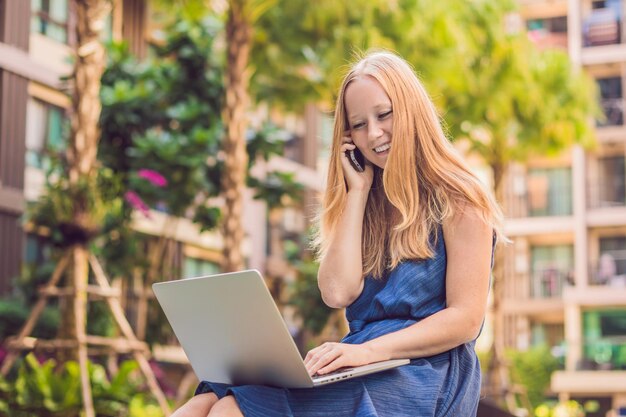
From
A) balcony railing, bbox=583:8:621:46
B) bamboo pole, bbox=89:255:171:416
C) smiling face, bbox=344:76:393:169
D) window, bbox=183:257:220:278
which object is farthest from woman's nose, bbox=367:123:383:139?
balcony railing, bbox=583:8:621:46

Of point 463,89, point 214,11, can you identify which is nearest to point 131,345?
point 214,11

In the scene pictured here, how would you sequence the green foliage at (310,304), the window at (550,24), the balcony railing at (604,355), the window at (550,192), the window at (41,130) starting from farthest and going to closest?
the window at (550,24)
the window at (550,192)
the balcony railing at (604,355)
the green foliage at (310,304)
the window at (41,130)

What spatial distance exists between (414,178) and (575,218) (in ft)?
116

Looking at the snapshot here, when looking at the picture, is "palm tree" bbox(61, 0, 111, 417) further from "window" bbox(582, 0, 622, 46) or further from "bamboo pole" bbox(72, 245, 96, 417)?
"window" bbox(582, 0, 622, 46)

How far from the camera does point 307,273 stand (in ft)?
75.7

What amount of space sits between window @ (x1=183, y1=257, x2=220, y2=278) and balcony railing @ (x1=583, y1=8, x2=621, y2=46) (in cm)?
1564

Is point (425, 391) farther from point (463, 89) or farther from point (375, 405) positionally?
point (463, 89)

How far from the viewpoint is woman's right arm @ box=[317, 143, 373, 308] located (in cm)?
341

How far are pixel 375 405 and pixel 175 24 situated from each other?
1580 centimetres

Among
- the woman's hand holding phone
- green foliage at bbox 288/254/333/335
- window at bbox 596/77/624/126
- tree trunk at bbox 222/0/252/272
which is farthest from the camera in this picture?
window at bbox 596/77/624/126

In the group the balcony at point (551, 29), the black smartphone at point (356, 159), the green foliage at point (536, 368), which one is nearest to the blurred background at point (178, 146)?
the green foliage at point (536, 368)

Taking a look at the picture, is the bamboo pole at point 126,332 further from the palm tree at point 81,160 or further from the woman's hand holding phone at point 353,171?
the woman's hand holding phone at point 353,171

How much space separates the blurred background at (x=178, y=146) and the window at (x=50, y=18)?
0.14 ft

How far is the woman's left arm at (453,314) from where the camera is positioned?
3100 millimetres
